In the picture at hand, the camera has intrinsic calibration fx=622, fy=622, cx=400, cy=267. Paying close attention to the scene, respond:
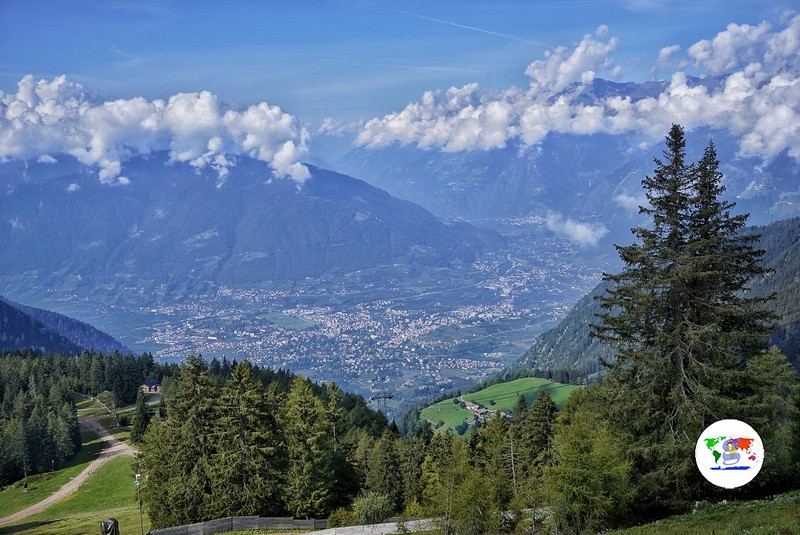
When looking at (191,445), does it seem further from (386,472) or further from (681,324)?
(681,324)

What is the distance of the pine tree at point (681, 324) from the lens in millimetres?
25797

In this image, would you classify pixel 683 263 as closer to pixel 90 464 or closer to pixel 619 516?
pixel 619 516

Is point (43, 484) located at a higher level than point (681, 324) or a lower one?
lower

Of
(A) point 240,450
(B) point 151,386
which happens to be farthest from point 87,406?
(A) point 240,450

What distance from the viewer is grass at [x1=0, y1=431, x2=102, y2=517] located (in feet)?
255

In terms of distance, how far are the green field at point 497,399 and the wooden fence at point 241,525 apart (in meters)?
118

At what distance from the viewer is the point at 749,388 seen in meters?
26.6

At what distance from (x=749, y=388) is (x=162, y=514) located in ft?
123

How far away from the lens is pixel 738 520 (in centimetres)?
2003

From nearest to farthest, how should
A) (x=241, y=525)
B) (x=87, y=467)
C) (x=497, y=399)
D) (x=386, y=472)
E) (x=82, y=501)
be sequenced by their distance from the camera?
1. (x=241, y=525)
2. (x=386, y=472)
3. (x=82, y=501)
4. (x=87, y=467)
5. (x=497, y=399)

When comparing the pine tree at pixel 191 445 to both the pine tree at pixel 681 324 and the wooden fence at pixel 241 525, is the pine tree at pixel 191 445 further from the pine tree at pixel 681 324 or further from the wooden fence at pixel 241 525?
the pine tree at pixel 681 324

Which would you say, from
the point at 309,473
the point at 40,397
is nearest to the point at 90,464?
the point at 40,397

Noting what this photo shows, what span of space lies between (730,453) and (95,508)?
236 feet

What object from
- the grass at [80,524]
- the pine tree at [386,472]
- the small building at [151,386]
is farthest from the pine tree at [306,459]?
the small building at [151,386]
